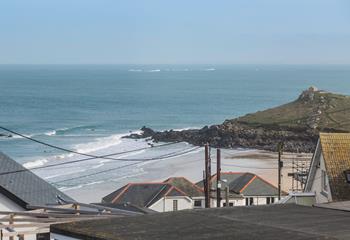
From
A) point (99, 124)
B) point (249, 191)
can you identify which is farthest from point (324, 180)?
point (99, 124)

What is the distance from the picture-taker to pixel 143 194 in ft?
114

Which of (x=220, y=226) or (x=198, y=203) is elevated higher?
(x=220, y=226)

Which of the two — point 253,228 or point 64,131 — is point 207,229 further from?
point 64,131

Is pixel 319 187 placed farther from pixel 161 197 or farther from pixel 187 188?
pixel 187 188

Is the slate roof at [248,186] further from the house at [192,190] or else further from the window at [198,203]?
the window at [198,203]

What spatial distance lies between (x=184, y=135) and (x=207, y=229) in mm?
69855

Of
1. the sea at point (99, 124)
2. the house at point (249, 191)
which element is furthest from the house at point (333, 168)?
the sea at point (99, 124)

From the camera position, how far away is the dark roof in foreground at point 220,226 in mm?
6473

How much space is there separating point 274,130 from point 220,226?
7474 centimetres

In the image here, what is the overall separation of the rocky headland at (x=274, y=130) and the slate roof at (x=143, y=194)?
3597 centimetres

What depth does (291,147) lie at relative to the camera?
71812 mm

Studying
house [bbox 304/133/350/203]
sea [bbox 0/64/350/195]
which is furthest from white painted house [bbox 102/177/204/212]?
house [bbox 304/133/350/203]

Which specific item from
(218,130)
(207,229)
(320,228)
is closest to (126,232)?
(207,229)

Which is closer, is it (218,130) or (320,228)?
(320,228)
